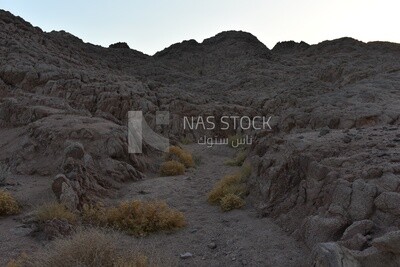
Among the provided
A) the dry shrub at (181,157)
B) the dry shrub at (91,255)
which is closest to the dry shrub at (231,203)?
the dry shrub at (91,255)

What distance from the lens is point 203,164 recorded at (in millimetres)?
16672

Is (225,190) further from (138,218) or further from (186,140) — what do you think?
(186,140)

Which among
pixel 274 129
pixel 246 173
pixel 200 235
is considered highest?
pixel 274 129

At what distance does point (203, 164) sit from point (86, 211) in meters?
8.14

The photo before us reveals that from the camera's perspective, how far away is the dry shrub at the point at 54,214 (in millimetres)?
8305

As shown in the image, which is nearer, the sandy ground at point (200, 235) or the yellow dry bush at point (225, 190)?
the sandy ground at point (200, 235)

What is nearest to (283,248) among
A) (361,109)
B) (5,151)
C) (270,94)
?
(361,109)

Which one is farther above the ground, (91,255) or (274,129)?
(274,129)

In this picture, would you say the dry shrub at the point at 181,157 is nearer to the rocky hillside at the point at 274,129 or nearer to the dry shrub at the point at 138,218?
the rocky hillside at the point at 274,129

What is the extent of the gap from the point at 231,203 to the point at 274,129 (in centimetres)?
628

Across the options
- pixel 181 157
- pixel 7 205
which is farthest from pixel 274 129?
pixel 7 205

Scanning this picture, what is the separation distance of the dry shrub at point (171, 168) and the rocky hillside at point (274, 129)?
20.4 inches

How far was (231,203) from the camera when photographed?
381 inches

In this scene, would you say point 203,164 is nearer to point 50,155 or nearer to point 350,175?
point 50,155
